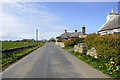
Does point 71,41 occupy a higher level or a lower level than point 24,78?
higher

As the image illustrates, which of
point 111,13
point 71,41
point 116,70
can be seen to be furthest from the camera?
point 71,41

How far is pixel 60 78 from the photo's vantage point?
579 centimetres

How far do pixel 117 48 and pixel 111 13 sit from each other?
2201cm

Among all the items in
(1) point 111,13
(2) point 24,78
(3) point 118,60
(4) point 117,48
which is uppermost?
(1) point 111,13

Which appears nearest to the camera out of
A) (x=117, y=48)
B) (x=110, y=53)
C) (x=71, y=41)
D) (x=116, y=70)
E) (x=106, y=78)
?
(x=106, y=78)

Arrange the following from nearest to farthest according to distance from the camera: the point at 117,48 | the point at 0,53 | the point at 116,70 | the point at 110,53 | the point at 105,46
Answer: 1. the point at 116,70
2. the point at 117,48
3. the point at 110,53
4. the point at 105,46
5. the point at 0,53

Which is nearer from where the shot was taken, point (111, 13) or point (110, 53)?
point (110, 53)

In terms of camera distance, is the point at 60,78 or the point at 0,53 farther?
the point at 0,53

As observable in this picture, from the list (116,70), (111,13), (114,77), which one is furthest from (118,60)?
(111,13)

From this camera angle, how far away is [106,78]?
5.68m

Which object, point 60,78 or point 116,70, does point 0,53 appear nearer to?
point 60,78

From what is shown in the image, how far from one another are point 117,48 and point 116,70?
132cm

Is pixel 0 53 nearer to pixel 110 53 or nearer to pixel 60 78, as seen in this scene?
pixel 60 78

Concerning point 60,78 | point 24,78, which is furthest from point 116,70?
point 24,78
